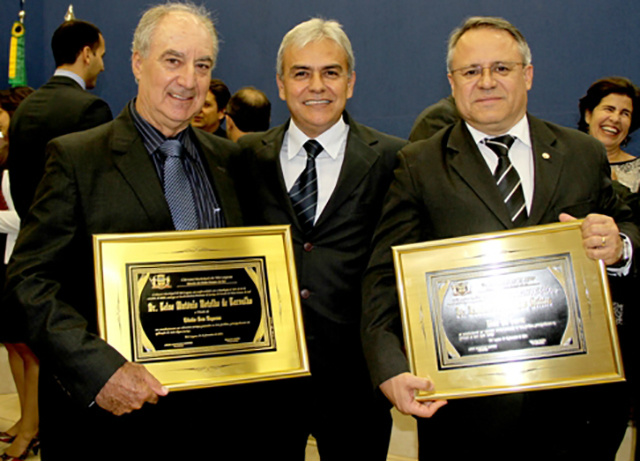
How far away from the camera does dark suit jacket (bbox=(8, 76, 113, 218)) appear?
3506 millimetres

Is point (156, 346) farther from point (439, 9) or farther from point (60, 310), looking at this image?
point (439, 9)

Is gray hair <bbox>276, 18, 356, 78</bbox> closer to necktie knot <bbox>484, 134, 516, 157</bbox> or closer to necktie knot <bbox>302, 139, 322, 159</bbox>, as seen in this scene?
necktie knot <bbox>302, 139, 322, 159</bbox>

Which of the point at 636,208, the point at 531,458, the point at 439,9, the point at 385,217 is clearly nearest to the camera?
the point at 531,458

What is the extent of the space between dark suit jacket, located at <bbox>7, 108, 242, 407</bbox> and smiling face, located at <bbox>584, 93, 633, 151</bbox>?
2.82m

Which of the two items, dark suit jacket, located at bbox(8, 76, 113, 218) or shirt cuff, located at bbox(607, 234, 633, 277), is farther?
dark suit jacket, located at bbox(8, 76, 113, 218)

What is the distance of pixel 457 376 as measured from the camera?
6.10 feet

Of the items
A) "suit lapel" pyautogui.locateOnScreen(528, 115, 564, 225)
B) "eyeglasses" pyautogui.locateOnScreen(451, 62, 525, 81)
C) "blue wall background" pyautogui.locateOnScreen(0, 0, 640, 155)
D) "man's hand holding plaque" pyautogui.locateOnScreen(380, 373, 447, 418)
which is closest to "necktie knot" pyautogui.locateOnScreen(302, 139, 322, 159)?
"eyeglasses" pyautogui.locateOnScreen(451, 62, 525, 81)

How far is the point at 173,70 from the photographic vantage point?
207 cm

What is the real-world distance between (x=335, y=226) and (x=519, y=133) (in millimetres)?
644

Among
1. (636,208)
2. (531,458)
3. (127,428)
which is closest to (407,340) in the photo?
(531,458)

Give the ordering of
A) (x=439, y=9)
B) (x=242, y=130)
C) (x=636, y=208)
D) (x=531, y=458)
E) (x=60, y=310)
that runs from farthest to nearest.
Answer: (x=439, y=9)
(x=242, y=130)
(x=636, y=208)
(x=531, y=458)
(x=60, y=310)

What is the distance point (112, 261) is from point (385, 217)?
32.4 inches

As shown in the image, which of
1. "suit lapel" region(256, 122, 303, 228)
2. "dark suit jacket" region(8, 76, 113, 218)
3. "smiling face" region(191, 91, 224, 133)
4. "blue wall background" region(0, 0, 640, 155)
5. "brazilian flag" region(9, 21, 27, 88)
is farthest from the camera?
"brazilian flag" region(9, 21, 27, 88)

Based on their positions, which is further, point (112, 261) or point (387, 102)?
point (387, 102)
